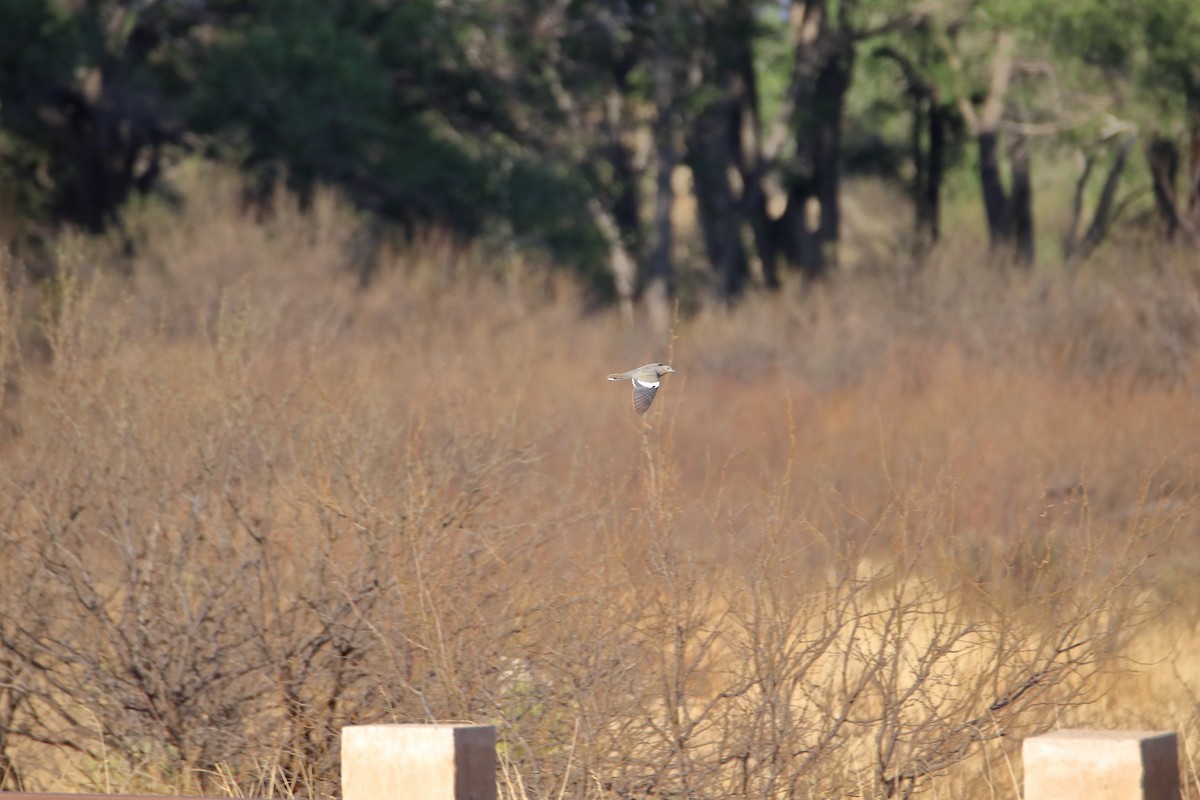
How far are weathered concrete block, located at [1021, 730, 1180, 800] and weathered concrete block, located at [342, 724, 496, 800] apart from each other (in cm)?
154

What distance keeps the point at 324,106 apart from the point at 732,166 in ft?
34.5

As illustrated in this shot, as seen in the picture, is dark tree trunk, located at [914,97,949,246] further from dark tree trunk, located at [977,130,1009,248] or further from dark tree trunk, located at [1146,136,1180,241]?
dark tree trunk, located at [1146,136,1180,241]

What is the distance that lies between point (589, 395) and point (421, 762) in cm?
959

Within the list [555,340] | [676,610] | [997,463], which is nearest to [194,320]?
[555,340]

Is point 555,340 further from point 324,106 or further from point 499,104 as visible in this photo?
point 499,104

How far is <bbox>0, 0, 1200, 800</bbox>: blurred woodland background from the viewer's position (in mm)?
5930

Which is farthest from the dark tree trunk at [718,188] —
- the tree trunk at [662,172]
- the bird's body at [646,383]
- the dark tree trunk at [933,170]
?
the bird's body at [646,383]

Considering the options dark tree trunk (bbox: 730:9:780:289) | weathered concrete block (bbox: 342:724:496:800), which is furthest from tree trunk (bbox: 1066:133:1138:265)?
weathered concrete block (bbox: 342:724:496:800)

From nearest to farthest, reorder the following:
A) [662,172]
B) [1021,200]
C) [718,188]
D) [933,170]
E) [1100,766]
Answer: [1100,766] → [662,172] → [1021,200] → [718,188] → [933,170]

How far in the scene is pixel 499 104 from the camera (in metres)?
23.4

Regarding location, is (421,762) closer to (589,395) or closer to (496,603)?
(496,603)

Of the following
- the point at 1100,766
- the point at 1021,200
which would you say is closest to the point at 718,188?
the point at 1021,200

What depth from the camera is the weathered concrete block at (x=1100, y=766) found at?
414cm

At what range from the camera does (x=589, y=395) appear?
46.0 feet
